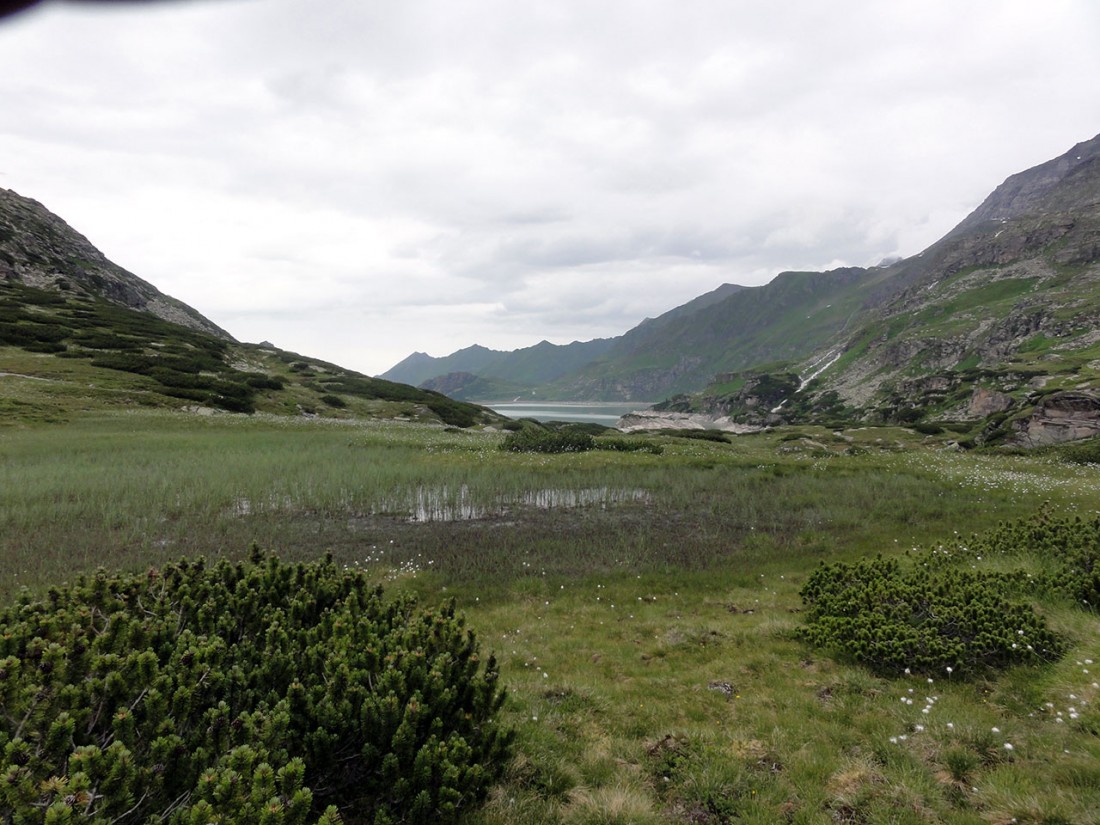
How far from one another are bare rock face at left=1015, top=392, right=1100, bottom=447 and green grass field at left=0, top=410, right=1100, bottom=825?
26.5 m

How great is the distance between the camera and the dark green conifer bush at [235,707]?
10.5 feet

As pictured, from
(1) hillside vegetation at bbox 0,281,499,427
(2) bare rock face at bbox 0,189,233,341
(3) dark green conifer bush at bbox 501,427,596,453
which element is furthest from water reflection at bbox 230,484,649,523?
(2) bare rock face at bbox 0,189,233,341

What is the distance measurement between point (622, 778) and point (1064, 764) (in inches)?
194

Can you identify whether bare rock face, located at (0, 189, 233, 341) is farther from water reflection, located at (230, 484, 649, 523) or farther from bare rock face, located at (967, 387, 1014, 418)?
bare rock face, located at (967, 387, 1014, 418)

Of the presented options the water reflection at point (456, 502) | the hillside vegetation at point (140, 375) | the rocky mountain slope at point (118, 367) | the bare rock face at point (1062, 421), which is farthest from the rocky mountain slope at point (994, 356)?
the hillside vegetation at point (140, 375)

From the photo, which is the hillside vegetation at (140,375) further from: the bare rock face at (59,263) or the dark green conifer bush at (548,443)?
the dark green conifer bush at (548,443)

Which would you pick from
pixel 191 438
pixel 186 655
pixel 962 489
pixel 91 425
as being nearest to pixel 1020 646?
pixel 186 655

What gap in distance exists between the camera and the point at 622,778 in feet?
19.8

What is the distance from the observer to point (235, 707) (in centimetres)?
480

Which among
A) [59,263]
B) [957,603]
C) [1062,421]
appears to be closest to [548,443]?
[957,603]

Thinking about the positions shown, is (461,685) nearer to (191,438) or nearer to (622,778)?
(622,778)

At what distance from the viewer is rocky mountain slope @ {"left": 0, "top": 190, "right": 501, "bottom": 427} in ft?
155

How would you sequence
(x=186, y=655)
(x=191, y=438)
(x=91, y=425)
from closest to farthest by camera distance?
(x=186, y=655) < (x=191, y=438) < (x=91, y=425)

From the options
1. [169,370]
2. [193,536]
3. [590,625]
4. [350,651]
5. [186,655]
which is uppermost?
[169,370]
